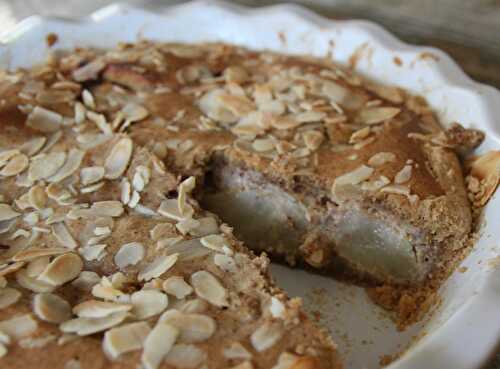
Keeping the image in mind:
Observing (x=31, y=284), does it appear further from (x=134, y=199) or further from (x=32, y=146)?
(x=32, y=146)

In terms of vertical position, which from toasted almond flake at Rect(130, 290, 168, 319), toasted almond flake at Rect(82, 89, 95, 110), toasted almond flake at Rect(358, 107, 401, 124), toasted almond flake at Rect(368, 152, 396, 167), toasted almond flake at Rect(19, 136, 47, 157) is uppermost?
toasted almond flake at Rect(358, 107, 401, 124)

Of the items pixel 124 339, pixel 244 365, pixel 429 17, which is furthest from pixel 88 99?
pixel 429 17

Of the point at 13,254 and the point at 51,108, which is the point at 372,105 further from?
the point at 13,254

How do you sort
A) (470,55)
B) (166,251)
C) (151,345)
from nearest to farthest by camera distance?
(151,345), (166,251), (470,55)

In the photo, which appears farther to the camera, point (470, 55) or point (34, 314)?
point (470, 55)

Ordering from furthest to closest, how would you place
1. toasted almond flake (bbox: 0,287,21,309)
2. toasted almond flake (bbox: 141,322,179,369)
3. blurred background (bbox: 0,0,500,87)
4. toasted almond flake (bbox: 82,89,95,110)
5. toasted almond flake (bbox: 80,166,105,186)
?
Answer: blurred background (bbox: 0,0,500,87) → toasted almond flake (bbox: 82,89,95,110) → toasted almond flake (bbox: 80,166,105,186) → toasted almond flake (bbox: 0,287,21,309) → toasted almond flake (bbox: 141,322,179,369)

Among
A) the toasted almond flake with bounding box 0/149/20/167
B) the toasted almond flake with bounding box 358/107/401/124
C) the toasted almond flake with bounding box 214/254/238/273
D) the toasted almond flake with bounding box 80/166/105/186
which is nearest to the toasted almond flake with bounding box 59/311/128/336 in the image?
the toasted almond flake with bounding box 214/254/238/273

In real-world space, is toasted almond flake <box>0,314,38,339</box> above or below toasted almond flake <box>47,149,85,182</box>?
below

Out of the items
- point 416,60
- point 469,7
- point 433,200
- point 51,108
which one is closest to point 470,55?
point 469,7

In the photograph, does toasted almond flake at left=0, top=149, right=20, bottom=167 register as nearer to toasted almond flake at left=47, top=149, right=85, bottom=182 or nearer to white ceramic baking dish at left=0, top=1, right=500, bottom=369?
toasted almond flake at left=47, top=149, right=85, bottom=182
